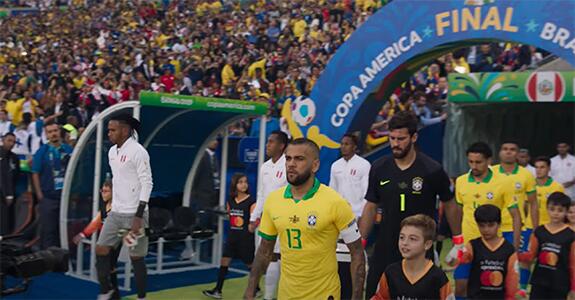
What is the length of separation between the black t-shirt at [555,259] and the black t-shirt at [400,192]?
120 cm

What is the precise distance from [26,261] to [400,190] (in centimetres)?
304

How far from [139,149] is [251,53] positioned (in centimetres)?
1502

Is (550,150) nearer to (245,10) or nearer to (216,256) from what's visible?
(216,256)

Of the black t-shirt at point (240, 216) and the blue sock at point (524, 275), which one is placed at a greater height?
the black t-shirt at point (240, 216)

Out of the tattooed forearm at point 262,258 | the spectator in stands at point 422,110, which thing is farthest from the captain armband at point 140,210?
the spectator in stands at point 422,110

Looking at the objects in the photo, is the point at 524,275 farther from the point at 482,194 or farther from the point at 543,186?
the point at 543,186

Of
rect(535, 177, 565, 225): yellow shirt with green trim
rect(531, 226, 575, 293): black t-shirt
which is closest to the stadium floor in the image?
rect(535, 177, 565, 225): yellow shirt with green trim

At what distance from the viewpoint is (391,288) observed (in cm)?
471

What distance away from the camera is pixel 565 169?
11992mm

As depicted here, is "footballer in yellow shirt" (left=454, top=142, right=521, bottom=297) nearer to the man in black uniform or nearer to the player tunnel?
the man in black uniform

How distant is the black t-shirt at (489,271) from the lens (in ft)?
18.3

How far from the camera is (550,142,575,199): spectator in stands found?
39.3 ft

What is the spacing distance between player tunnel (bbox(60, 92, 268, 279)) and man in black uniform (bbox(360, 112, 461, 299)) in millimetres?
4483

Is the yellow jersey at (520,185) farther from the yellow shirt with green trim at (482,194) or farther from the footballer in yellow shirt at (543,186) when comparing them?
the footballer in yellow shirt at (543,186)
